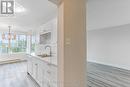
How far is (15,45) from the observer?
29.6 feet

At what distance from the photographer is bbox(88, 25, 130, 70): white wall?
233 inches

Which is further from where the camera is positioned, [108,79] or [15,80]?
[15,80]

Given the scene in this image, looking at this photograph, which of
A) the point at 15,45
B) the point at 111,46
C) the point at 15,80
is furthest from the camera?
the point at 15,45

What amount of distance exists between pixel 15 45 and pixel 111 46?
23.5 ft

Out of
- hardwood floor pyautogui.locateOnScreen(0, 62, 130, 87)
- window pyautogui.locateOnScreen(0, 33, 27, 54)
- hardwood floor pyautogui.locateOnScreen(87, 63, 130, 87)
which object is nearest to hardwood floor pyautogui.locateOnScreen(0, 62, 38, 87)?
hardwood floor pyautogui.locateOnScreen(0, 62, 130, 87)

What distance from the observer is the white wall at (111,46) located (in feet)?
19.4

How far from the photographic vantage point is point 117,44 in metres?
6.38

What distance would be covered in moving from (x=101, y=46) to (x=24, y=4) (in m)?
5.73

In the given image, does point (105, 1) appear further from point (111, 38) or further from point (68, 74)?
point (111, 38)

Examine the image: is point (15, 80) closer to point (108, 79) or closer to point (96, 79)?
point (96, 79)

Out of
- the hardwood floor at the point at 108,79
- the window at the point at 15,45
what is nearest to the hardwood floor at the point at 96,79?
the hardwood floor at the point at 108,79

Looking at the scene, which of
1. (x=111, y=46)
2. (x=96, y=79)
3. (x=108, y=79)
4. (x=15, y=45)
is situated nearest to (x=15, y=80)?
(x=96, y=79)

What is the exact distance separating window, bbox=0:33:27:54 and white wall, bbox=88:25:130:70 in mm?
5583

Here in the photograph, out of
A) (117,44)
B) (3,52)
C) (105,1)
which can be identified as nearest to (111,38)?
(117,44)
